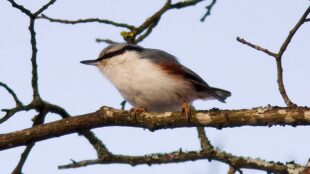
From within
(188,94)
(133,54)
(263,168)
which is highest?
(133,54)

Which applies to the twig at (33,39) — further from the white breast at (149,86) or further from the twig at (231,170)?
the twig at (231,170)

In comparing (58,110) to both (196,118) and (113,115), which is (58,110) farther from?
(196,118)

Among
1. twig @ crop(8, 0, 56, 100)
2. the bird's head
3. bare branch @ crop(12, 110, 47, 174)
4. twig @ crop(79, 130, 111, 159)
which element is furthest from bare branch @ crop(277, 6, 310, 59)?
the bird's head

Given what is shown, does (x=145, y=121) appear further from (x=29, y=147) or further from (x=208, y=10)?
(x=208, y=10)

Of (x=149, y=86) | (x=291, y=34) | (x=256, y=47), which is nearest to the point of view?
(x=291, y=34)

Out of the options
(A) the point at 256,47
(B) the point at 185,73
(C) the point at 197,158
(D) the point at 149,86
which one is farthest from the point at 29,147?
(A) the point at 256,47

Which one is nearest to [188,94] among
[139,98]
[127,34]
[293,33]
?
[139,98]

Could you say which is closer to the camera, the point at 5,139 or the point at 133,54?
the point at 5,139
